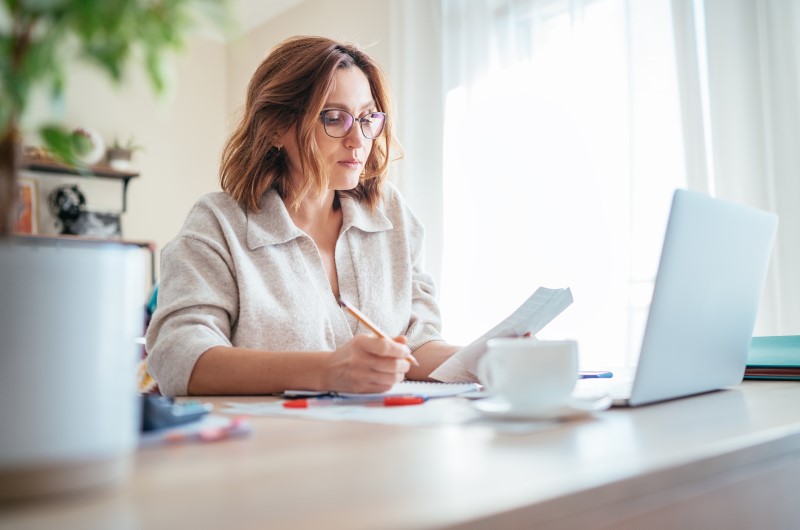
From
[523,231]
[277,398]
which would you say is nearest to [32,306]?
[277,398]

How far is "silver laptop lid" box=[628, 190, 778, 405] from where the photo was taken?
2.54ft

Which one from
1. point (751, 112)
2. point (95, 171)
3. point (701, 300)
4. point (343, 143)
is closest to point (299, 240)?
point (343, 143)

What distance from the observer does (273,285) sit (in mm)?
1445

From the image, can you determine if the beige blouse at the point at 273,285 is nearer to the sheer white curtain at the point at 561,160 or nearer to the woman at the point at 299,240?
the woman at the point at 299,240

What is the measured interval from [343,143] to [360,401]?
834 millimetres

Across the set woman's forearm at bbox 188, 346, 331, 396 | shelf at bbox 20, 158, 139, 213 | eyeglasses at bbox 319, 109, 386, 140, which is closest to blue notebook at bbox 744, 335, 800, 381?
woman's forearm at bbox 188, 346, 331, 396

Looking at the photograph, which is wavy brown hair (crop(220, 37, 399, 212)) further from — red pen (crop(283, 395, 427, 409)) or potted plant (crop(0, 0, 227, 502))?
potted plant (crop(0, 0, 227, 502))

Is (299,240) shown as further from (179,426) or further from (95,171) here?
(95,171)

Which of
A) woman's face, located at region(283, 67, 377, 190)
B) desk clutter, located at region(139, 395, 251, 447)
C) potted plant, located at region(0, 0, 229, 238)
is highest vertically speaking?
woman's face, located at region(283, 67, 377, 190)

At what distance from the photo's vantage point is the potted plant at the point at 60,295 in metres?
0.38

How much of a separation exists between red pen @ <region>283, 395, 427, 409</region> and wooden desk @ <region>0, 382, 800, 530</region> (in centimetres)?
14

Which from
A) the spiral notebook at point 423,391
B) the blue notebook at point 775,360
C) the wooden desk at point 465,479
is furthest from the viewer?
the blue notebook at point 775,360

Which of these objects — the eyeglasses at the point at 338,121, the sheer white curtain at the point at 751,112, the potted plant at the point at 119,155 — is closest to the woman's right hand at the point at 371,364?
the eyeglasses at the point at 338,121

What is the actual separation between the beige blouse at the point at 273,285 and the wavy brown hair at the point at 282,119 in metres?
0.06
